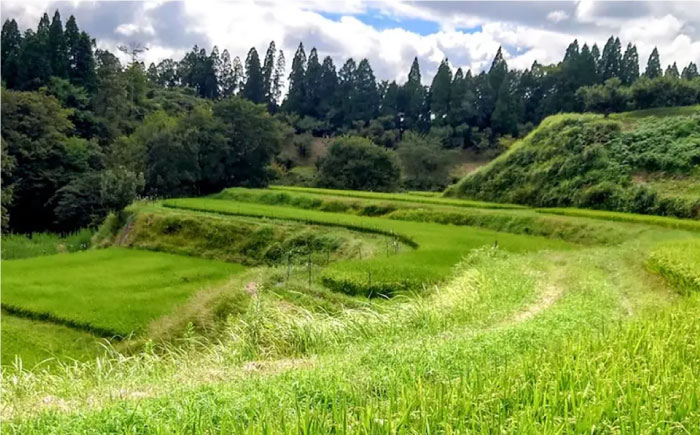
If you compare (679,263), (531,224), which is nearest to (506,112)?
(531,224)

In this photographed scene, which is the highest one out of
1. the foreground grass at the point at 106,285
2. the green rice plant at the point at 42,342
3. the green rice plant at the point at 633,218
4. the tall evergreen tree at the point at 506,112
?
the tall evergreen tree at the point at 506,112

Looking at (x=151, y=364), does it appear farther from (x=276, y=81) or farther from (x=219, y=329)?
(x=276, y=81)

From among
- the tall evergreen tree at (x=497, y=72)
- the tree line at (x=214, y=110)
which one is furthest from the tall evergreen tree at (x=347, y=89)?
the tall evergreen tree at (x=497, y=72)

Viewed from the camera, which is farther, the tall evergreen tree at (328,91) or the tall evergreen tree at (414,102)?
the tall evergreen tree at (328,91)

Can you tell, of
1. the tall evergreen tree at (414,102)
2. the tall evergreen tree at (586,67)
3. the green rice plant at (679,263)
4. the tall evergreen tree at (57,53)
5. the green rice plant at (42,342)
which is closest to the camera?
the green rice plant at (679,263)

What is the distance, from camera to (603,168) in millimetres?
23219

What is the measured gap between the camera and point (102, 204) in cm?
2981

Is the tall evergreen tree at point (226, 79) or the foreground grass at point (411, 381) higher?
the tall evergreen tree at point (226, 79)

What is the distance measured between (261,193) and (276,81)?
4197 centimetres

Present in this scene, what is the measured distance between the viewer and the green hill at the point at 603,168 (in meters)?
20.5

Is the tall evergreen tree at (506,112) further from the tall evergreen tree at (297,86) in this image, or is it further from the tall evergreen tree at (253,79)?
the tall evergreen tree at (253,79)

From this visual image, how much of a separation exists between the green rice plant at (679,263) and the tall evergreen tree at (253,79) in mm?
59850

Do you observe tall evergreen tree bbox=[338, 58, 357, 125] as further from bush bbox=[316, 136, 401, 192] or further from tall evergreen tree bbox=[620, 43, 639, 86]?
tall evergreen tree bbox=[620, 43, 639, 86]

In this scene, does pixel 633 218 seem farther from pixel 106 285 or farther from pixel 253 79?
pixel 253 79
